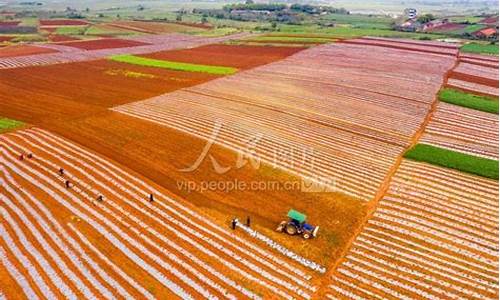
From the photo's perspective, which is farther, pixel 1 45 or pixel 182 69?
pixel 1 45

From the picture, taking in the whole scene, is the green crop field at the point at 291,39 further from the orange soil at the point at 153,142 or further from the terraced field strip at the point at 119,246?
the terraced field strip at the point at 119,246

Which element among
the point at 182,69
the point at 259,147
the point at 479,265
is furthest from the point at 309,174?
the point at 182,69

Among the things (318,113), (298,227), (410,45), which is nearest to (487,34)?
(410,45)

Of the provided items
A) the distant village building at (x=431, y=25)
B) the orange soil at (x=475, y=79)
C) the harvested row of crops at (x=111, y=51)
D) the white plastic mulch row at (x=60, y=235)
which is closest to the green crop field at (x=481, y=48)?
the orange soil at (x=475, y=79)

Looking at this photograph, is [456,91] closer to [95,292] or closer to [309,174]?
[309,174]

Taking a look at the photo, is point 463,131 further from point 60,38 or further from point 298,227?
point 60,38

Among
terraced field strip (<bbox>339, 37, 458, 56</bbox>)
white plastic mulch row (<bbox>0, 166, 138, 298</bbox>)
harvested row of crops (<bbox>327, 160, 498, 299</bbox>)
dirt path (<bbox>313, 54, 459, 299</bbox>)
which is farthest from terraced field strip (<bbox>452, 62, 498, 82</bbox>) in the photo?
white plastic mulch row (<bbox>0, 166, 138, 298</bbox>)

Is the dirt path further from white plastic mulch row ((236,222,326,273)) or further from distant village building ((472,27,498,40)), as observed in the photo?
distant village building ((472,27,498,40))
